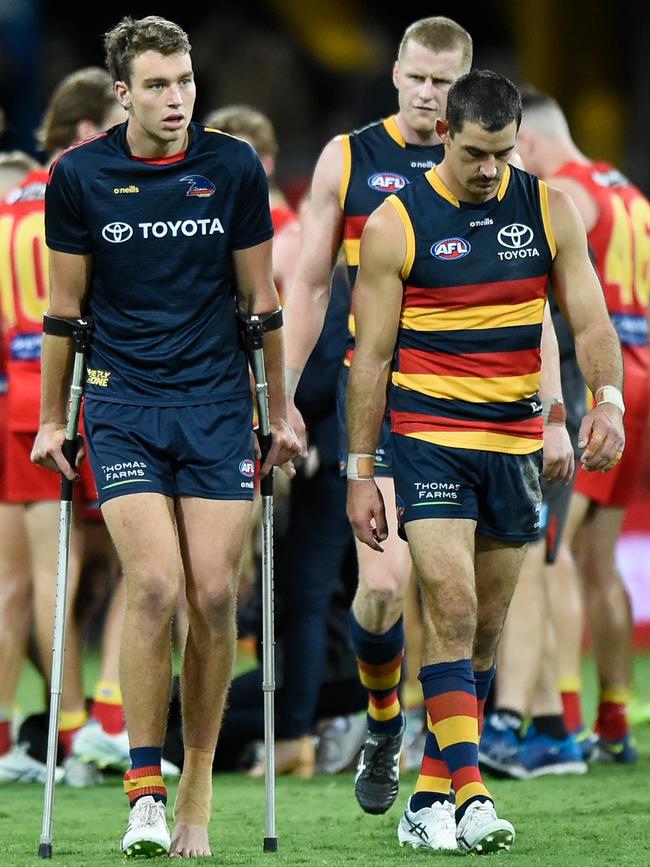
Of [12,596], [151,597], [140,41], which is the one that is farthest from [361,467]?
[12,596]

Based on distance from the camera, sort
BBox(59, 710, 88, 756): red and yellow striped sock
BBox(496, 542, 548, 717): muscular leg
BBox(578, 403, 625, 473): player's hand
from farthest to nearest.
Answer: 1. BBox(59, 710, 88, 756): red and yellow striped sock
2. BBox(496, 542, 548, 717): muscular leg
3. BBox(578, 403, 625, 473): player's hand

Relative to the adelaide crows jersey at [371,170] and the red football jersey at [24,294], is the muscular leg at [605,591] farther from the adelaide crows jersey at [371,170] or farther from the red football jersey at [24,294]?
the red football jersey at [24,294]

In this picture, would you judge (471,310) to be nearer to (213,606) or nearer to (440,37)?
(213,606)

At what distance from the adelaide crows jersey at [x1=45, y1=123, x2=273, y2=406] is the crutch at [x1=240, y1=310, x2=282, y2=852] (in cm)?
10

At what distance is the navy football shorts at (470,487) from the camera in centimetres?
588

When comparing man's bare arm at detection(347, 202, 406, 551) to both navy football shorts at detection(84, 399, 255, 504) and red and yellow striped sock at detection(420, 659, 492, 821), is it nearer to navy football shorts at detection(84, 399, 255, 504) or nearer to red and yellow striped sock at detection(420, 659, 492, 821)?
navy football shorts at detection(84, 399, 255, 504)

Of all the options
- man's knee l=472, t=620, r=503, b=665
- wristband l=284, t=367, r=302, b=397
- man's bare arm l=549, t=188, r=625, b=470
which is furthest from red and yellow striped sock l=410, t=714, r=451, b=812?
wristband l=284, t=367, r=302, b=397

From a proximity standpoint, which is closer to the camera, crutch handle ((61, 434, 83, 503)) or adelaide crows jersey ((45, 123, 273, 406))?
adelaide crows jersey ((45, 123, 273, 406))

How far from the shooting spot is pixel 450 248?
5.90 meters

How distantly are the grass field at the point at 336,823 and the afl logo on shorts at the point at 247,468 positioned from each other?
1.20 m

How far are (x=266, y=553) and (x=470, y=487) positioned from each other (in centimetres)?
69

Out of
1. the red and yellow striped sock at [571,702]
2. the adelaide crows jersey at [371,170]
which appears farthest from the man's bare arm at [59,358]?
the red and yellow striped sock at [571,702]

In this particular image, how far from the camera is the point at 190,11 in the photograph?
891 inches

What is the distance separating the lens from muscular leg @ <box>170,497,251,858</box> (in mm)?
5844
